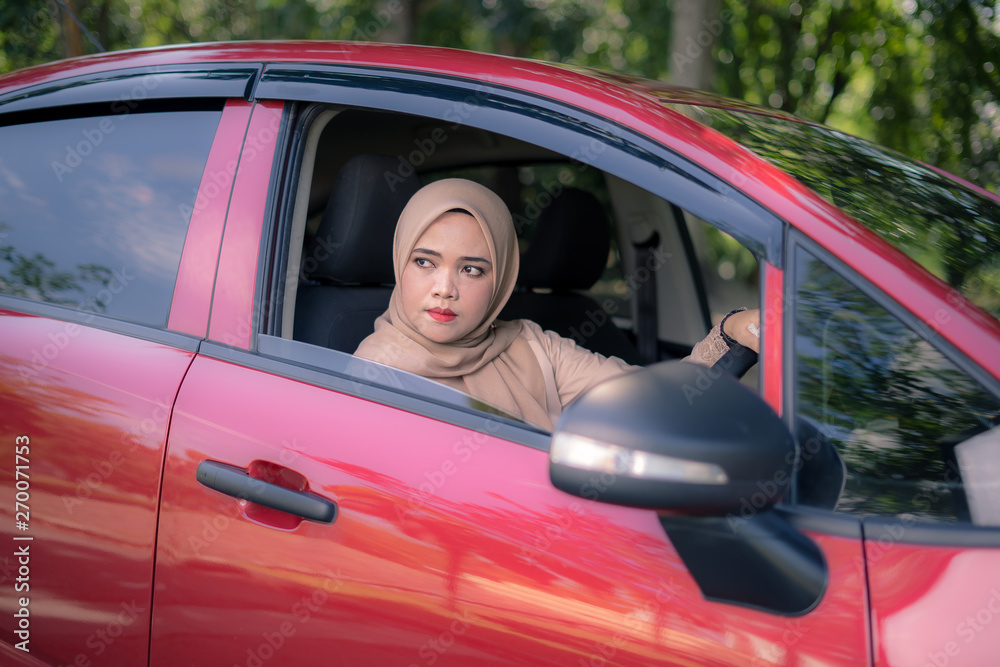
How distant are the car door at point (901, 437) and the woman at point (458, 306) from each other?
0.61 metres

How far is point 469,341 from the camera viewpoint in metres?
2.05

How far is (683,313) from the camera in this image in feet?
10.7

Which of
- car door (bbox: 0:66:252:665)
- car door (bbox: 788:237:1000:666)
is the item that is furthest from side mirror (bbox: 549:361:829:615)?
car door (bbox: 0:66:252:665)

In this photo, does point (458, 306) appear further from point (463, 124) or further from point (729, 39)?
point (729, 39)

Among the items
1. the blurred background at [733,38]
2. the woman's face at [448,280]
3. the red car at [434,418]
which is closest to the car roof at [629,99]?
the red car at [434,418]

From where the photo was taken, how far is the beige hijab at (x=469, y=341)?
193 centimetres

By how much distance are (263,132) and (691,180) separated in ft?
2.81

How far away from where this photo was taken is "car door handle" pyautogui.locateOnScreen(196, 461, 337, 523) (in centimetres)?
138

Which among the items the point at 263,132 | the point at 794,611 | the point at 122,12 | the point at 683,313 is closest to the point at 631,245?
the point at 683,313

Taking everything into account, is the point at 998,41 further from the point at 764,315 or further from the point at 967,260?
the point at 764,315

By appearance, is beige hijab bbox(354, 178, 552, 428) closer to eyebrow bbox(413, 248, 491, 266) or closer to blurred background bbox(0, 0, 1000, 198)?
eyebrow bbox(413, 248, 491, 266)

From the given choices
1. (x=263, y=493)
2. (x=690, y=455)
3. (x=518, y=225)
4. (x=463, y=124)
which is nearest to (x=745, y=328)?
(x=463, y=124)

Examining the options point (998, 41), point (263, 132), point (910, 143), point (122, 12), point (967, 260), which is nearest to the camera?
point (967, 260)

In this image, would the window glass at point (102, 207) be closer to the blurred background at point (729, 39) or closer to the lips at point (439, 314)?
the lips at point (439, 314)
